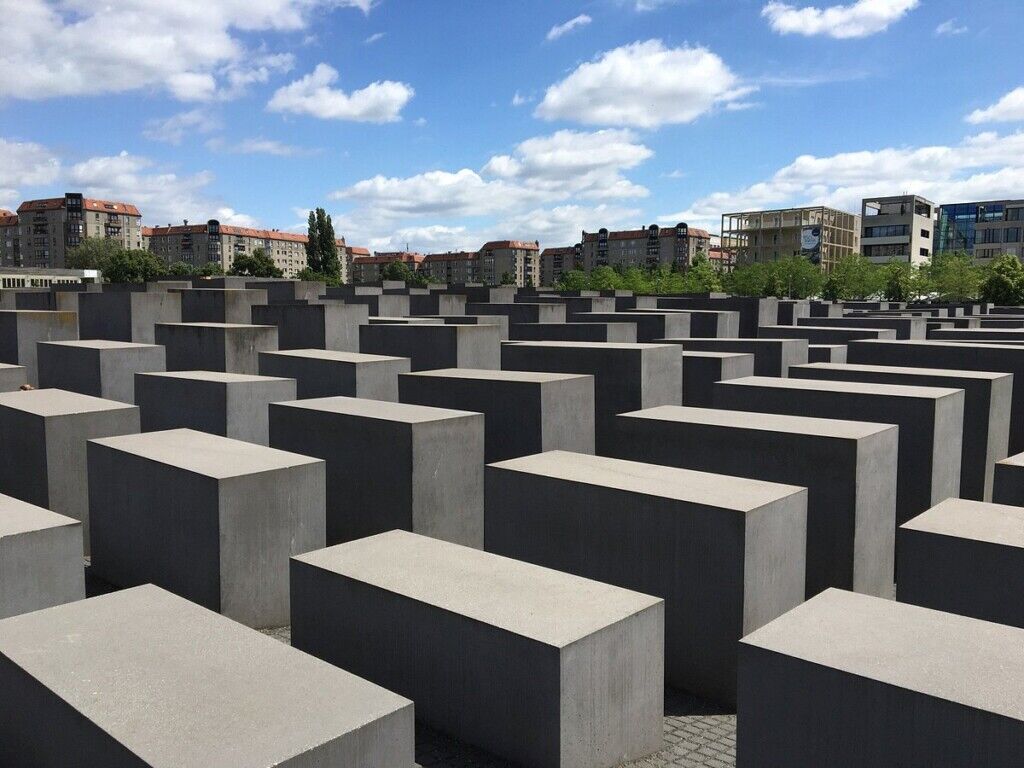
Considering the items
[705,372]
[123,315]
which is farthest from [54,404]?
[705,372]

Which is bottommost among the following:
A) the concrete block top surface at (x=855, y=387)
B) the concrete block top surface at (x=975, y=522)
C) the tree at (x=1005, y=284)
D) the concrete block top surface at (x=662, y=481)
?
the concrete block top surface at (x=975, y=522)

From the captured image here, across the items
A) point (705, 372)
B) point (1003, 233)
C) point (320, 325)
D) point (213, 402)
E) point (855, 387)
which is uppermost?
point (1003, 233)

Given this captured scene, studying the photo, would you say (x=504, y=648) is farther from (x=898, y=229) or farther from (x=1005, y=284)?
(x=898, y=229)

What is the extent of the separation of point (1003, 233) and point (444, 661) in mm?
113499

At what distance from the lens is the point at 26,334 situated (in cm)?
1845

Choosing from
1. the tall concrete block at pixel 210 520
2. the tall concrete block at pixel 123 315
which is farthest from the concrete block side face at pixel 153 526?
the tall concrete block at pixel 123 315

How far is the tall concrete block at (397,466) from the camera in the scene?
9578mm

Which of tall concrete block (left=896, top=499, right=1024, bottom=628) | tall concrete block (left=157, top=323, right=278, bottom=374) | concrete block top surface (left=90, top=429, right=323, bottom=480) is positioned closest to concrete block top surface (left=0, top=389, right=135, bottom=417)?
concrete block top surface (left=90, top=429, right=323, bottom=480)

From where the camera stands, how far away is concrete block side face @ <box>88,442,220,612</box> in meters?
8.06

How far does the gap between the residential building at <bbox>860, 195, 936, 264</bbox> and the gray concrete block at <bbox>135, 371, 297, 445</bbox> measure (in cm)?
9564

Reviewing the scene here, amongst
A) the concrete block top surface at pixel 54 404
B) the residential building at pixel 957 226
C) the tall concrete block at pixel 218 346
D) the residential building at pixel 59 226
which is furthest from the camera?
the residential building at pixel 59 226

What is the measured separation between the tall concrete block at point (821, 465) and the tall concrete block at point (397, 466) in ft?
6.26

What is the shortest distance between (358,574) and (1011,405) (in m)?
11.2

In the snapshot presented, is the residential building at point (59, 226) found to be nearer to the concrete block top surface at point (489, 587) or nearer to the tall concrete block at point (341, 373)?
the tall concrete block at point (341, 373)
